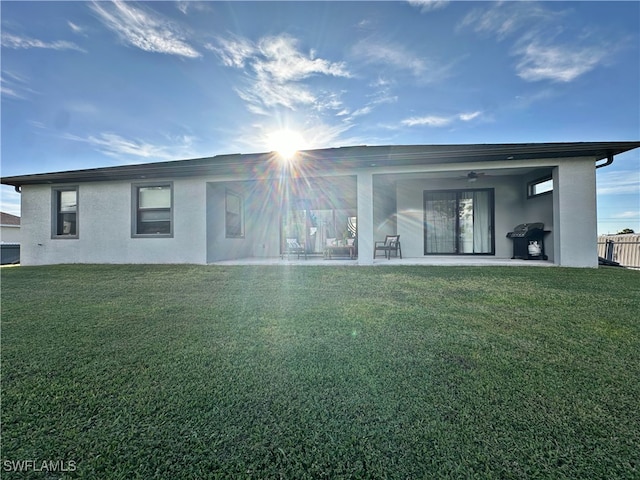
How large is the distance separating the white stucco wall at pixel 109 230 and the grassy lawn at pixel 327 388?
4751 mm

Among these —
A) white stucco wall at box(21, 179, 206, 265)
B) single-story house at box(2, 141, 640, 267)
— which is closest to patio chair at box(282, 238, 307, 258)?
single-story house at box(2, 141, 640, 267)

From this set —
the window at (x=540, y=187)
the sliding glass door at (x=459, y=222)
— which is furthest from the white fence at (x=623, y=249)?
the sliding glass door at (x=459, y=222)

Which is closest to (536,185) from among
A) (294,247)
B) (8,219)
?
(294,247)

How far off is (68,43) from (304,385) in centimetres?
1187

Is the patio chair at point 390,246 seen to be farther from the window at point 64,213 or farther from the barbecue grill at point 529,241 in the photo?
the window at point 64,213

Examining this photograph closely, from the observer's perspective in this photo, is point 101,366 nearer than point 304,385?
No

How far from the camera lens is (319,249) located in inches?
493

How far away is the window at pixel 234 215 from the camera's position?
10594mm

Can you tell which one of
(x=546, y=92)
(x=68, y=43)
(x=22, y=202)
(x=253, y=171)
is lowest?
(x=22, y=202)

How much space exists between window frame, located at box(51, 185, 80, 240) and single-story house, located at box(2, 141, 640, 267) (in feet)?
0.12

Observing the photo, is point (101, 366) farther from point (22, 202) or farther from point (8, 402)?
point (22, 202)

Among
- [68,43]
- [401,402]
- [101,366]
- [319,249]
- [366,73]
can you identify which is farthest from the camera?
[319,249]

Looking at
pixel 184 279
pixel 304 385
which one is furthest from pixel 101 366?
pixel 184 279

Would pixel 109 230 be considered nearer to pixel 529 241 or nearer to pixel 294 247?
pixel 294 247
